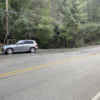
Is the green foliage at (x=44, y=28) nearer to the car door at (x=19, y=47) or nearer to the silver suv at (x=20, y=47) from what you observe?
the silver suv at (x=20, y=47)

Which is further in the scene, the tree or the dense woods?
the tree

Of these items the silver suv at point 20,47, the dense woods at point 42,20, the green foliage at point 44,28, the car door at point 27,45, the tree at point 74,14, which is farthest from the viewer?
the tree at point 74,14

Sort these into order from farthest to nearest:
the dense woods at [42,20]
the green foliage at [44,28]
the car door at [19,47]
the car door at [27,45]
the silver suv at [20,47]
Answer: the green foliage at [44,28]
the dense woods at [42,20]
the car door at [27,45]
the car door at [19,47]
the silver suv at [20,47]

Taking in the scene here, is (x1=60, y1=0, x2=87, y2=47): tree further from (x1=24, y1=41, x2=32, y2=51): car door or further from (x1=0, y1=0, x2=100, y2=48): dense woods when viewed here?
(x1=24, y1=41, x2=32, y2=51): car door

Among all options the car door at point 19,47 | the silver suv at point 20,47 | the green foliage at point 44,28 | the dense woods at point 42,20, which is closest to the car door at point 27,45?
the silver suv at point 20,47

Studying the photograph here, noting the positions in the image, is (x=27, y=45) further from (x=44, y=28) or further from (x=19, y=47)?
(x=44, y=28)

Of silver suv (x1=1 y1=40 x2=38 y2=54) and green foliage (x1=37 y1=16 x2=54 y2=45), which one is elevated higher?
green foliage (x1=37 y1=16 x2=54 y2=45)

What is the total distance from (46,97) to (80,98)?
3.65 feet

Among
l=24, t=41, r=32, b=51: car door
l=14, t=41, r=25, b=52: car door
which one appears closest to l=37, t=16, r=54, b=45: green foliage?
l=24, t=41, r=32, b=51: car door

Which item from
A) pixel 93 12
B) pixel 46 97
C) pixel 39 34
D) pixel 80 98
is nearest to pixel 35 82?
pixel 46 97

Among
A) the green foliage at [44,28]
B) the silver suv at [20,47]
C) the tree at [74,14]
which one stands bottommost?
the silver suv at [20,47]

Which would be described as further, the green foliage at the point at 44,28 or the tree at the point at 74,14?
the tree at the point at 74,14

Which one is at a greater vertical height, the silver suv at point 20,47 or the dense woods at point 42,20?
the dense woods at point 42,20

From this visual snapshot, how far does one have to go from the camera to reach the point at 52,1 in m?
31.3
